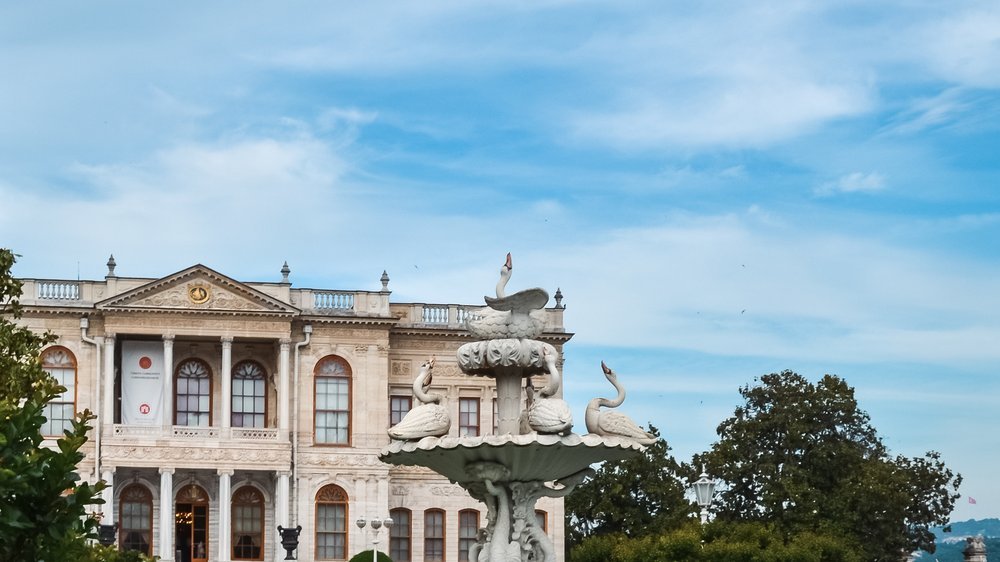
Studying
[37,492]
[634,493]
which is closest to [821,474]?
[634,493]

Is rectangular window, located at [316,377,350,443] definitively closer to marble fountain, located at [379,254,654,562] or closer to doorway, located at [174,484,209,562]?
doorway, located at [174,484,209,562]

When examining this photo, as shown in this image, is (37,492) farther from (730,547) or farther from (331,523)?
(331,523)

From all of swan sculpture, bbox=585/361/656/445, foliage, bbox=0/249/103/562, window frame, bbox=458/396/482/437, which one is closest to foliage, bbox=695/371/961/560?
window frame, bbox=458/396/482/437

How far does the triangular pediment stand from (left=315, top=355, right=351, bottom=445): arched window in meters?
2.31

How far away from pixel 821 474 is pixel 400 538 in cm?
1268

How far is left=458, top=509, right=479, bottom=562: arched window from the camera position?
53.6 metres

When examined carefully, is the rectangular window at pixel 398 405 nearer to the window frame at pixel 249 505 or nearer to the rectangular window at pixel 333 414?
the rectangular window at pixel 333 414

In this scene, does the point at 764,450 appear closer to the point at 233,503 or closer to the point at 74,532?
the point at 233,503

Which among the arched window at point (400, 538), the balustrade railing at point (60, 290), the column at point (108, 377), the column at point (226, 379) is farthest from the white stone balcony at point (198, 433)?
the arched window at point (400, 538)

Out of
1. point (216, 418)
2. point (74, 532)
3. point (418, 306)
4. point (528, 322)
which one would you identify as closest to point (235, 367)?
point (216, 418)

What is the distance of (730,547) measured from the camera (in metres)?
44.8

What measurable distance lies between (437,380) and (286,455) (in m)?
5.27

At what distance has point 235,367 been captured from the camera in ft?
174

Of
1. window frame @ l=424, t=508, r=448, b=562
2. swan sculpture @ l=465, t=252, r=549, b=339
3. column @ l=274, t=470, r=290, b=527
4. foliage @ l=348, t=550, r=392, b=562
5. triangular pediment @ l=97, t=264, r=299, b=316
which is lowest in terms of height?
foliage @ l=348, t=550, r=392, b=562
